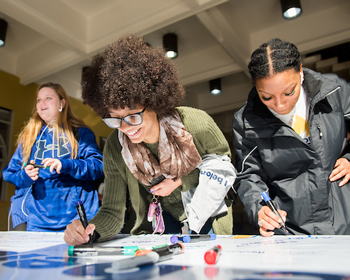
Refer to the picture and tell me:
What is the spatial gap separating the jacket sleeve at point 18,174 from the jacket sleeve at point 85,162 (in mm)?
262

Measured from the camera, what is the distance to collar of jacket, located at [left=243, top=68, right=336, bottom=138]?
114 centimetres

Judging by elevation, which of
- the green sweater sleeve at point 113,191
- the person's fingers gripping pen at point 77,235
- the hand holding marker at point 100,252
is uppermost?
the green sweater sleeve at point 113,191

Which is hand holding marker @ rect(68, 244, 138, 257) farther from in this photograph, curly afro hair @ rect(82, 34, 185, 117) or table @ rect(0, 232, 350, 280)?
curly afro hair @ rect(82, 34, 185, 117)

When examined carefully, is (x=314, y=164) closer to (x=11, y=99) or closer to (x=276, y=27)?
(x=276, y=27)

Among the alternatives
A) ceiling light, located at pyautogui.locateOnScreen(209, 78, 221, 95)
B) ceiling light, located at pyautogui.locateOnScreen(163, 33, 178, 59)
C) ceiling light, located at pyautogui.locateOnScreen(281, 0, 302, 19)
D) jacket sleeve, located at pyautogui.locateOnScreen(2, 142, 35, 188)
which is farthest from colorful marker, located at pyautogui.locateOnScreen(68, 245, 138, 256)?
ceiling light, located at pyautogui.locateOnScreen(209, 78, 221, 95)

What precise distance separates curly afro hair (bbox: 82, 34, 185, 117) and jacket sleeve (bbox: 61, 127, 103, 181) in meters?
0.49

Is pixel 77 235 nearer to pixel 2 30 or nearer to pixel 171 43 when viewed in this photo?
pixel 171 43

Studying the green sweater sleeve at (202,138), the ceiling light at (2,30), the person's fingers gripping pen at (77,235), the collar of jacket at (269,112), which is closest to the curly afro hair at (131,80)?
the green sweater sleeve at (202,138)

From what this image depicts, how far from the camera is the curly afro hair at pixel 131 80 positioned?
1.08 metres

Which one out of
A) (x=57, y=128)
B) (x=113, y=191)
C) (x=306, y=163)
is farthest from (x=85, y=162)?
(x=306, y=163)

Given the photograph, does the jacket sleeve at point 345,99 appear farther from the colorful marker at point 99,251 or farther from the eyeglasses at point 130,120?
the colorful marker at point 99,251

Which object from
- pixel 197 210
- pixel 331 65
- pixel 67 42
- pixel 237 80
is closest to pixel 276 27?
pixel 331 65

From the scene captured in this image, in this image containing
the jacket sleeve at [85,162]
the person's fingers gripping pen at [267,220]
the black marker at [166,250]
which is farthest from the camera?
the jacket sleeve at [85,162]

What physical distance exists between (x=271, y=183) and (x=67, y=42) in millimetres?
3082
